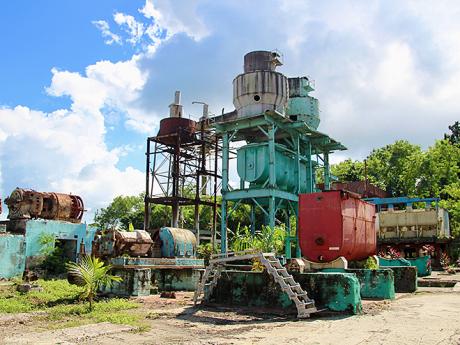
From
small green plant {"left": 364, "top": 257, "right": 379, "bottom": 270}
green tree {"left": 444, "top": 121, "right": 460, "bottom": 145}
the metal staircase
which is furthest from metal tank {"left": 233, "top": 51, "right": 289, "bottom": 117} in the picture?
green tree {"left": 444, "top": 121, "right": 460, "bottom": 145}

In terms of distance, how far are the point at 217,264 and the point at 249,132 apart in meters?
18.1

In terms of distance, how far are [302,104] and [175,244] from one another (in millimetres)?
18307

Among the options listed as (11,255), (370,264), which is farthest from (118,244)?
(370,264)

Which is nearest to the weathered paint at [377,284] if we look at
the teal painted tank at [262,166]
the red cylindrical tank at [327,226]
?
the red cylindrical tank at [327,226]

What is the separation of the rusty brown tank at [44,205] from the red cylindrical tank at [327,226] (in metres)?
14.7

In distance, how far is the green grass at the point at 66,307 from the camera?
384 inches

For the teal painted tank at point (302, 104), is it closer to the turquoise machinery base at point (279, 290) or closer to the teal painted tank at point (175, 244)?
the teal painted tank at point (175, 244)

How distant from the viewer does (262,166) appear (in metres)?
27.2

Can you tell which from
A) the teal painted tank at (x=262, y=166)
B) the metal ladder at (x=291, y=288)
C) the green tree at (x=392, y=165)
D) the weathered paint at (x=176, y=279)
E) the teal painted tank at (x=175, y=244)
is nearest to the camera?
the metal ladder at (x=291, y=288)

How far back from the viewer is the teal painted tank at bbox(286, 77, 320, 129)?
108 ft

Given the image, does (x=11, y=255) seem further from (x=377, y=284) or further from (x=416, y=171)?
(x=416, y=171)

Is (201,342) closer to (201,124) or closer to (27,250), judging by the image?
(27,250)

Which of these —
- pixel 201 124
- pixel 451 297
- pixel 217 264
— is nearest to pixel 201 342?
pixel 217 264

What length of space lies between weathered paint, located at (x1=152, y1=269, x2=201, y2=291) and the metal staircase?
4442mm
